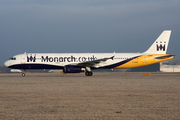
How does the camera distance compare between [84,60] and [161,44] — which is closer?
[84,60]

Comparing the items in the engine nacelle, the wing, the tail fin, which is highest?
Result: the tail fin

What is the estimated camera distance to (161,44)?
137 feet

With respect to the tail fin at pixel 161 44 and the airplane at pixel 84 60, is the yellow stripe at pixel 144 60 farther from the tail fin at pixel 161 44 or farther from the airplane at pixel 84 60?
the tail fin at pixel 161 44

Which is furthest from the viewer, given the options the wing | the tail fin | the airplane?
the tail fin

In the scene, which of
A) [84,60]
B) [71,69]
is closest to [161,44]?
[84,60]

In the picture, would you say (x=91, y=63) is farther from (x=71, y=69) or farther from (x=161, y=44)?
(x=161, y=44)

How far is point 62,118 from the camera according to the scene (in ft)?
27.7

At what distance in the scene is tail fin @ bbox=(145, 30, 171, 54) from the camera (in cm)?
4156

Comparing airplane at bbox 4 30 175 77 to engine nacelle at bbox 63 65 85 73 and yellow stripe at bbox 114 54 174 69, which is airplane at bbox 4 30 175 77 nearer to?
yellow stripe at bbox 114 54 174 69

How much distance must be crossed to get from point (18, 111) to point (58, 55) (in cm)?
3048

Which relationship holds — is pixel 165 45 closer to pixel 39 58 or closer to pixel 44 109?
pixel 39 58

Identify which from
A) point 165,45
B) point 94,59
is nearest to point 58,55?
point 94,59

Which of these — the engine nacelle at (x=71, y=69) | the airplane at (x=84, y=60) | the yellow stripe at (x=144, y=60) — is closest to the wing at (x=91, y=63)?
the airplane at (x=84, y=60)

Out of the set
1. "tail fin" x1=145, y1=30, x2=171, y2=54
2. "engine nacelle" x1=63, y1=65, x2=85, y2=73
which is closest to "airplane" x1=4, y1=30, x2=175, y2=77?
"tail fin" x1=145, y1=30, x2=171, y2=54
